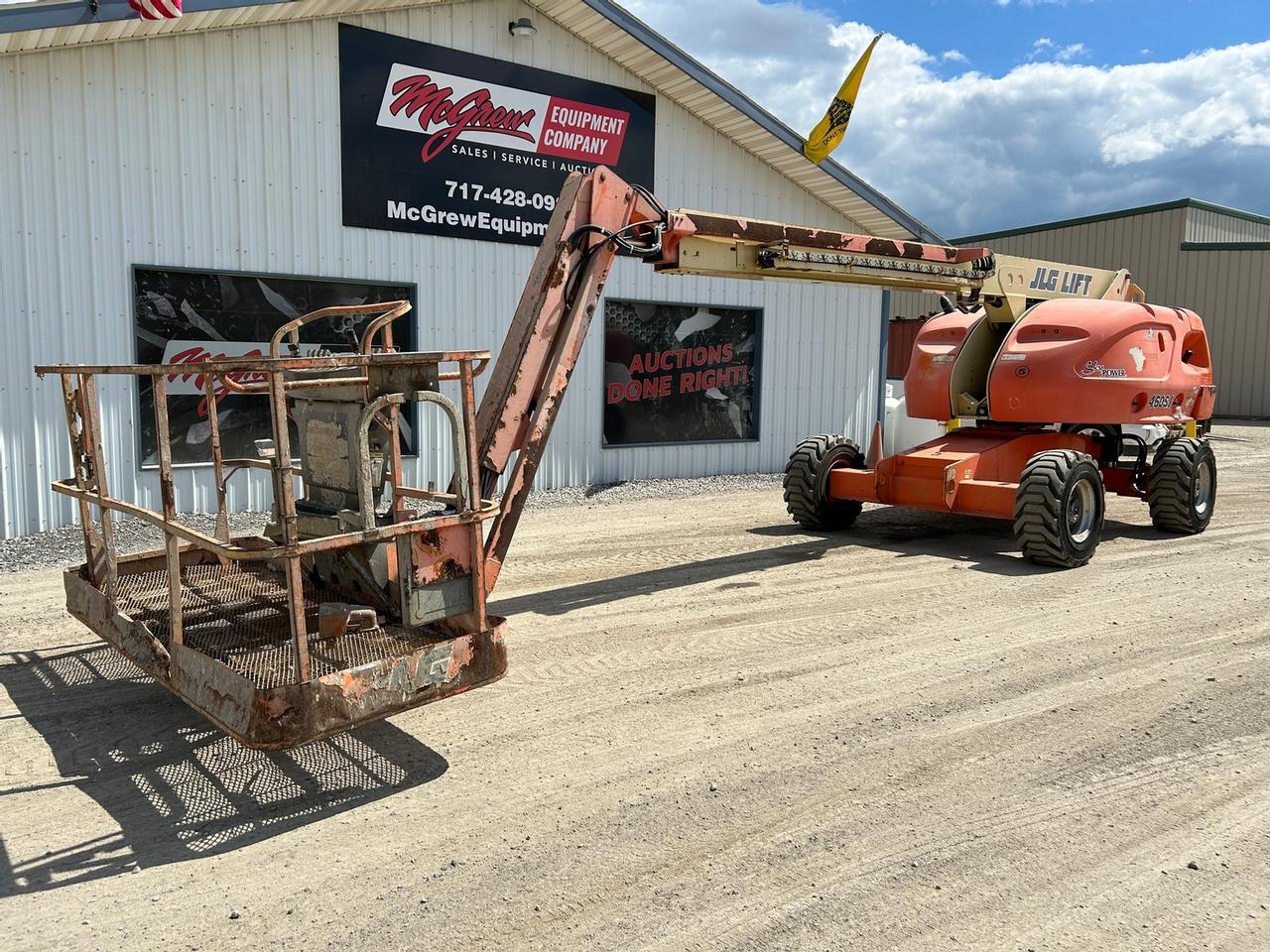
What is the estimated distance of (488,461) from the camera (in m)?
5.64

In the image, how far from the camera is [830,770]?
4340 millimetres

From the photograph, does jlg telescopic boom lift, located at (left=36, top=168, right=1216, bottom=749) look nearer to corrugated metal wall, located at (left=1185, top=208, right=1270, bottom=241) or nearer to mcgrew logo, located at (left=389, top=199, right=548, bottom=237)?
mcgrew logo, located at (left=389, top=199, right=548, bottom=237)

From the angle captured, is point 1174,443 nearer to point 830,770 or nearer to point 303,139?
point 830,770

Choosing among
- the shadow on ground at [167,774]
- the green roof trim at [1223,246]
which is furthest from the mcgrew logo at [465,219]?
the green roof trim at [1223,246]

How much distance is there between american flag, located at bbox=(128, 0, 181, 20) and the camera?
27.1 feet

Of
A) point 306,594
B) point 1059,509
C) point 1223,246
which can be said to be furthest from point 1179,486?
point 1223,246

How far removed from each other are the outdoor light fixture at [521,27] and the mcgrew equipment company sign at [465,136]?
0.37 m

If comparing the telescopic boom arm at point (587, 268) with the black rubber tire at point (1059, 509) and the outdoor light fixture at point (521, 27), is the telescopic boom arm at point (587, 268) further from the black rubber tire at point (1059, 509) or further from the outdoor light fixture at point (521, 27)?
the outdoor light fixture at point (521, 27)

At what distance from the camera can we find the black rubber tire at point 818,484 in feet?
32.6

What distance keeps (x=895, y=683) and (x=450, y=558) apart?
2.63m

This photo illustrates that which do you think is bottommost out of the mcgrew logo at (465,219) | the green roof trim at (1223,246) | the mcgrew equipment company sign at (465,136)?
the mcgrew logo at (465,219)

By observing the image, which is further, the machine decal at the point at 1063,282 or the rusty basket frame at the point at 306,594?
the machine decal at the point at 1063,282

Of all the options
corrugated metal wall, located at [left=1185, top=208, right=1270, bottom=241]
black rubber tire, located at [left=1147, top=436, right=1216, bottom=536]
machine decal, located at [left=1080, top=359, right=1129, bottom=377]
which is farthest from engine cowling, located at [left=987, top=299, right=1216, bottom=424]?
corrugated metal wall, located at [left=1185, top=208, right=1270, bottom=241]

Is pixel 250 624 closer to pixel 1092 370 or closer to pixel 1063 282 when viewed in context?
pixel 1092 370
